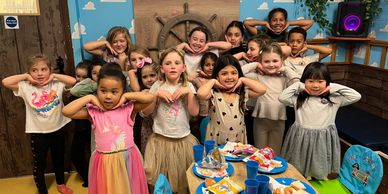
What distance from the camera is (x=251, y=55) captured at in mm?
2799

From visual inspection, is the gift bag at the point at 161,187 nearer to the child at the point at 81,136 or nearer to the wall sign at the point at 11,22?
the child at the point at 81,136

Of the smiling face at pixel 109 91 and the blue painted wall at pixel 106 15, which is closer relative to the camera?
the smiling face at pixel 109 91

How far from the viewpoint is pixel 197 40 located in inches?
113

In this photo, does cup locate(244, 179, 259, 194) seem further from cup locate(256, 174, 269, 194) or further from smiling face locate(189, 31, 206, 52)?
→ smiling face locate(189, 31, 206, 52)

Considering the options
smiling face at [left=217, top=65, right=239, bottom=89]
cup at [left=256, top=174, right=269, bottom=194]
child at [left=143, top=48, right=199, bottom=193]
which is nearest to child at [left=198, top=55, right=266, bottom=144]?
smiling face at [left=217, top=65, right=239, bottom=89]

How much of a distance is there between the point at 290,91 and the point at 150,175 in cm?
118

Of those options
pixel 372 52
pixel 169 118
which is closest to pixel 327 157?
pixel 169 118

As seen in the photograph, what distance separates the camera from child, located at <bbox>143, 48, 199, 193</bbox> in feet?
7.23

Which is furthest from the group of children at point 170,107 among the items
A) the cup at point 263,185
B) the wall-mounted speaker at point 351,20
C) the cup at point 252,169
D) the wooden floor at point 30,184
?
the wall-mounted speaker at point 351,20

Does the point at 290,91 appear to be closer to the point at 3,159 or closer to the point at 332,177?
the point at 332,177

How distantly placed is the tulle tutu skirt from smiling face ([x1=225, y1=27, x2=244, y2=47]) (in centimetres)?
127

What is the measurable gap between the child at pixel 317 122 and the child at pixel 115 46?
1495 millimetres

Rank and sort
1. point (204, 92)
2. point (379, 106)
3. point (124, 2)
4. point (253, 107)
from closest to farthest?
1. point (204, 92)
2. point (253, 107)
3. point (124, 2)
4. point (379, 106)

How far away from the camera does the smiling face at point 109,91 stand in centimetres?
191
